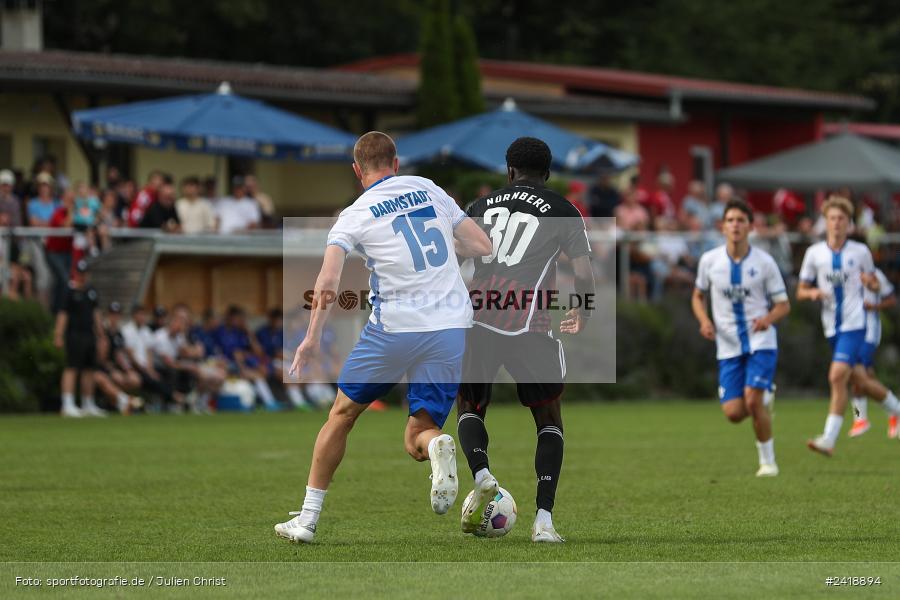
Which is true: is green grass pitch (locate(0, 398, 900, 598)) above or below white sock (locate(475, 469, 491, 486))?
below

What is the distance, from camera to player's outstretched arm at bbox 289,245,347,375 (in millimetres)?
8727

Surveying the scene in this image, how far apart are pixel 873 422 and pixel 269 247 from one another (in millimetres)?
9152

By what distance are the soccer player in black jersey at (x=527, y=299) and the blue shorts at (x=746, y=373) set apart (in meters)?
4.46

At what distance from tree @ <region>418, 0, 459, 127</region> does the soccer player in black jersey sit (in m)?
22.1

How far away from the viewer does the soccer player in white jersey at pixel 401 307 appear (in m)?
9.12

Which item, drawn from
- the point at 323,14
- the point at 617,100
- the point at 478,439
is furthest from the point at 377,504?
the point at 323,14

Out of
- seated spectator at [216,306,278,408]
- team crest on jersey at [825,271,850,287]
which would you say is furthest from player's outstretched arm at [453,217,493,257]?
seated spectator at [216,306,278,408]

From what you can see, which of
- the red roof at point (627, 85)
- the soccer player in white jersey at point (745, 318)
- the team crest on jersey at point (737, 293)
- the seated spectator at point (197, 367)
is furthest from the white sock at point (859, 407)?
the red roof at point (627, 85)

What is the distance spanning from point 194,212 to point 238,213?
912mm

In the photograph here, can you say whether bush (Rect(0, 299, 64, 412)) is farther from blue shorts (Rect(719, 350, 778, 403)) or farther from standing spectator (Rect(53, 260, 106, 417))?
blue shorts (Rect(719, 350, 778, 403))

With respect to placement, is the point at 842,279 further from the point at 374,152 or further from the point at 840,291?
the point at 374,152

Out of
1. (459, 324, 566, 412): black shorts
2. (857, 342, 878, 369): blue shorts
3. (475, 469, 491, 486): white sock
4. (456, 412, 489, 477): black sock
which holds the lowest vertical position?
(475, 469, 491, 486): white sock

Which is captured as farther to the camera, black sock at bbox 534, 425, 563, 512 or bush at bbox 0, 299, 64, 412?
bush at bbox 0, 299, 64, 412

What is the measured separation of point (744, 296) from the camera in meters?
14.0
